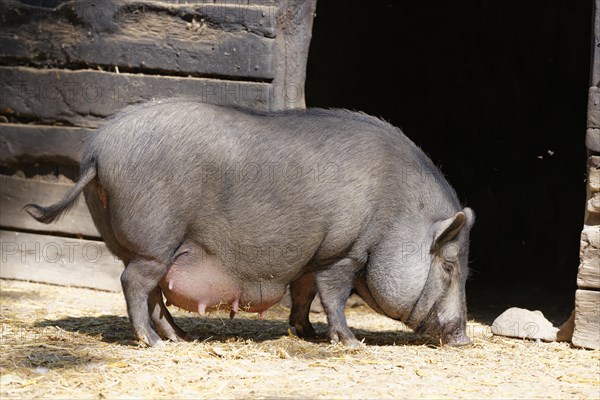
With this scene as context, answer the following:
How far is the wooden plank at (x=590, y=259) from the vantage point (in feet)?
18.2

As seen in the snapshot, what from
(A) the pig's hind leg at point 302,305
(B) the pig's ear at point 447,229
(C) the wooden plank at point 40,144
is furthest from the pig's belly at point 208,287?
(C) the wooden plank at point 40,144

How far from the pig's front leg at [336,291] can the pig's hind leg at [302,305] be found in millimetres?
349

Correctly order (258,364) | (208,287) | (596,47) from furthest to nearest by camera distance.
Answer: (596,47), (208,287), (258,364)

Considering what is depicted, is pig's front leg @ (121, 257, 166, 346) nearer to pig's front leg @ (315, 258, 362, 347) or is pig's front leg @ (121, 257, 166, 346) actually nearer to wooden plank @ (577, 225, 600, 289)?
pig's front leg @ (315, 258, 362, 347)

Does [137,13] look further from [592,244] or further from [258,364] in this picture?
[592,244]

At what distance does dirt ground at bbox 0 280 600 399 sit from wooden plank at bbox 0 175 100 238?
0.78m

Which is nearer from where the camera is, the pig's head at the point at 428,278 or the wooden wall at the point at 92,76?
the pig's head at the point at 428,278

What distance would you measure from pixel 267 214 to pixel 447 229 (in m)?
1.03

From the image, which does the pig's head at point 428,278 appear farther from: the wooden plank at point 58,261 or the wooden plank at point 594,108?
the wooden plank at point 58,261

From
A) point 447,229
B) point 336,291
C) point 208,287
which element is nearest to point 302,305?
point 336,291

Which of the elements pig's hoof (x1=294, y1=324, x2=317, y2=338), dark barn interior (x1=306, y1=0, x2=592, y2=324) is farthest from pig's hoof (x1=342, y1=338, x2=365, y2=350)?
dark barn interior (x1=306, y1=0, x2=592, y2=324)

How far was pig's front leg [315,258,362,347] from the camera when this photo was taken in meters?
5.38

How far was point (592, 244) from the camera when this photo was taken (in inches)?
219

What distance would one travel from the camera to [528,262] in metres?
9.03
